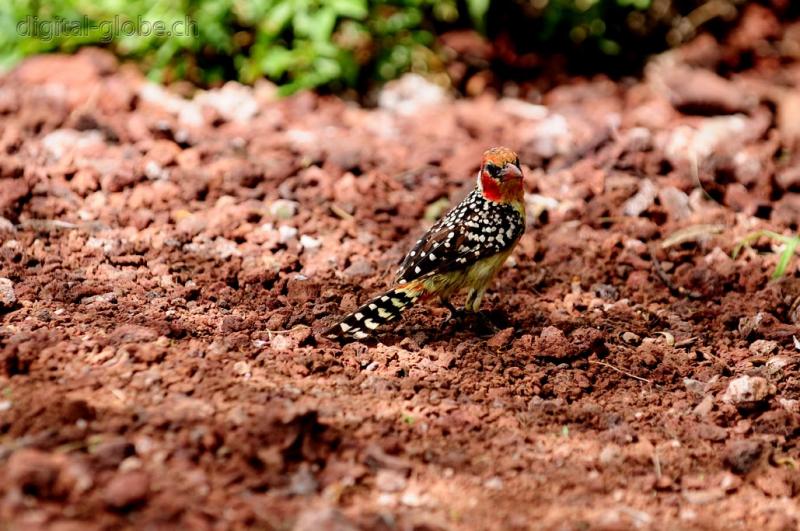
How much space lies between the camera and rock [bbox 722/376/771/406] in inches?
179

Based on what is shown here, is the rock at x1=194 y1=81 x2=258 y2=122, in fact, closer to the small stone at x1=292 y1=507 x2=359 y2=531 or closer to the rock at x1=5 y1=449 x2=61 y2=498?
the rock at x1=5 y1=449 x2=61 y2=498

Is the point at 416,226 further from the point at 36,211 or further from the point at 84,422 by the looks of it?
the point at 84,422

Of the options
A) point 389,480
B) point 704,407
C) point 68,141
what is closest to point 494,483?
point 389,480

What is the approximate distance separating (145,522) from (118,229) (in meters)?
3.06

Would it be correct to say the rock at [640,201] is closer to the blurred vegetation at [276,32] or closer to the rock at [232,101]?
the blurred vegetation at [276,32]

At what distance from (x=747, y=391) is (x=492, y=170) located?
197cm

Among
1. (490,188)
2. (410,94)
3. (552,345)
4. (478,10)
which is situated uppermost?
(478,10)

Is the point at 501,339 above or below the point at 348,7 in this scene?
below

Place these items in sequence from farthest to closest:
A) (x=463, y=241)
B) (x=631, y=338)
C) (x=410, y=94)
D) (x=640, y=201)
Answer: (x=410, y=94)
(x=640, y=201)
(x=463, y=241)
(x=631, y=338)

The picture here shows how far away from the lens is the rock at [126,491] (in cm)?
335

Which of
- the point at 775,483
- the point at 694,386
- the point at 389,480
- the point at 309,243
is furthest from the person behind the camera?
the point at 309,243

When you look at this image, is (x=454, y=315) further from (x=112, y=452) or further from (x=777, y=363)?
(x=112, y=452)

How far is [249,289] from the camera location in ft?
18.0

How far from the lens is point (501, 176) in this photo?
5641 mm
